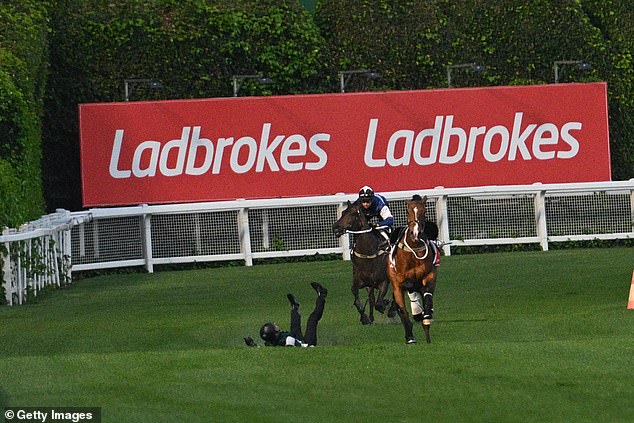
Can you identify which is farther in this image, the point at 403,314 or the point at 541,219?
the point at 541,219

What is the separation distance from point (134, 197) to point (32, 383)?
17.1 metres

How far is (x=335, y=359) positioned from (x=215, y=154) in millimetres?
16613

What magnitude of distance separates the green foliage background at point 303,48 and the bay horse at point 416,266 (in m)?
15.0

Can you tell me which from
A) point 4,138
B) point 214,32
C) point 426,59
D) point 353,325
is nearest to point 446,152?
point 426,59

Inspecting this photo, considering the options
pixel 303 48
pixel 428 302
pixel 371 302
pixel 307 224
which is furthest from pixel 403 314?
pixel 303 48

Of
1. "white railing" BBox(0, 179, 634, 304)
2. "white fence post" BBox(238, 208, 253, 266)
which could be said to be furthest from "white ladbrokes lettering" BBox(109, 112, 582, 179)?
"white fence post" BBox(238, 208, 253, 266)

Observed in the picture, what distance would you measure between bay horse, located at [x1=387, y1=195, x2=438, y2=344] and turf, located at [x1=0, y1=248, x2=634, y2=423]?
0.48 m

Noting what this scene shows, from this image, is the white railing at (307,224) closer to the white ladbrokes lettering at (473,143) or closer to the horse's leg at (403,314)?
the white ladbrokes lettering at (473,143)

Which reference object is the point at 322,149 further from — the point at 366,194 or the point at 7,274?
the point at 366,194

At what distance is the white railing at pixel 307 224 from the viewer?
27422mm

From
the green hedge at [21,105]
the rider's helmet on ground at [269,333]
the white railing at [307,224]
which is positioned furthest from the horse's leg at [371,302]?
the white railing at [307,224]

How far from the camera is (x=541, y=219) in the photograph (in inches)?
1127

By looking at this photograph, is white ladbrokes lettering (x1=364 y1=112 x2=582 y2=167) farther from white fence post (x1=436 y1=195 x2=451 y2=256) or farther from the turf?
the turf

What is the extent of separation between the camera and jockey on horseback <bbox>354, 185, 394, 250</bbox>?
1781 centimetres
